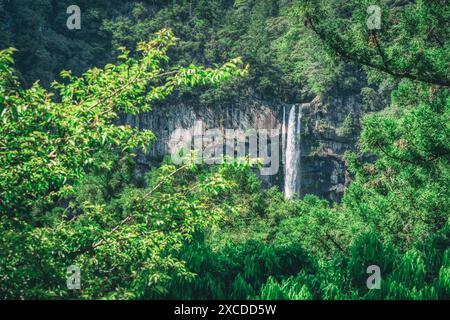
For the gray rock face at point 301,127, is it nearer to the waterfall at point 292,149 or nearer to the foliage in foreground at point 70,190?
the waterfall at point 292,149

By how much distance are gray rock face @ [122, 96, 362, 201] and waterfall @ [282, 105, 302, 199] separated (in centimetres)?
24

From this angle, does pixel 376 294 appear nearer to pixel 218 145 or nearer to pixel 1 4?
pixel 1 4

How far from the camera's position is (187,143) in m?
44.9

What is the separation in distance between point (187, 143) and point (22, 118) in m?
41.1

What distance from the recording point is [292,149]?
43.9 metres

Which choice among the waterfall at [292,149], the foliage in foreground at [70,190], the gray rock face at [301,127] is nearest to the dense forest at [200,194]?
the foliage in foreground at [70,190]

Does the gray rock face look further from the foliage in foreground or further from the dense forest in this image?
the foliage in foreground

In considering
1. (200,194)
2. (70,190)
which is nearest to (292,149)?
(200,194)

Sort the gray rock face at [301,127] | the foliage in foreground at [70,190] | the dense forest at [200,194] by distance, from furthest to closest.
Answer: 1. the gray rock face at [301,127]
2. the dense forest at [200,194]
3. the foliage in foreground at [70,190]

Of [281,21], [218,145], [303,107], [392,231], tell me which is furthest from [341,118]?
[392,231]

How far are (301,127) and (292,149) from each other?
7.31 ft

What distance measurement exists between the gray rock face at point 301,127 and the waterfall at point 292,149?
243 millimetres

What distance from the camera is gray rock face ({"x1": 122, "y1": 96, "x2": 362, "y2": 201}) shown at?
143ft

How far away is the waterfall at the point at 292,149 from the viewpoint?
43.7 meters
